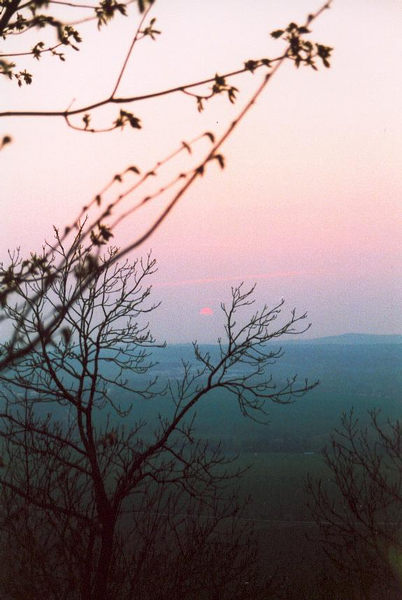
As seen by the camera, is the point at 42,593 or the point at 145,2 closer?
the point at 145,2

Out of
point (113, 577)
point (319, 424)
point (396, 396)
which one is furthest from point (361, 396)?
point (113, 577)

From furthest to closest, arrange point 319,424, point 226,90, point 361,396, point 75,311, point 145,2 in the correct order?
point 361,396 < point 319,424 < point 75,311 < point 226,90 < point 145,2

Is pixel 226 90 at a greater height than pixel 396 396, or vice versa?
pixel 226 90

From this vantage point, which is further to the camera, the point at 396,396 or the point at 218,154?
the point at 396,396

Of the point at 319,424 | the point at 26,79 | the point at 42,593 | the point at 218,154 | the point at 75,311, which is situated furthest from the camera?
the point at 319,424

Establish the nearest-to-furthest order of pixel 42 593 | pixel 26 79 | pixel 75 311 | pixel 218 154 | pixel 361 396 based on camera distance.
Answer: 1. pixel 218 154
2. pixel 26 79
3. pixel 75 311
4. pixel 42 593
5. pixel 361 396

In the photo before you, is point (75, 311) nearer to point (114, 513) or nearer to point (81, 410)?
point (81, 410)

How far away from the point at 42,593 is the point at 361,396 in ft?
490

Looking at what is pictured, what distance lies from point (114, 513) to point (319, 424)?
12971cm

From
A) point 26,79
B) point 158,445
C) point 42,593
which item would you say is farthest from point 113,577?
point 26,79

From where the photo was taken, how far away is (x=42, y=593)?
11.1 meters

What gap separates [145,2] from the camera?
3045mm

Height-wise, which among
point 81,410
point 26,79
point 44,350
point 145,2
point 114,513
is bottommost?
point 114,513

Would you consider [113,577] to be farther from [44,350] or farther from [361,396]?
[361,396]
